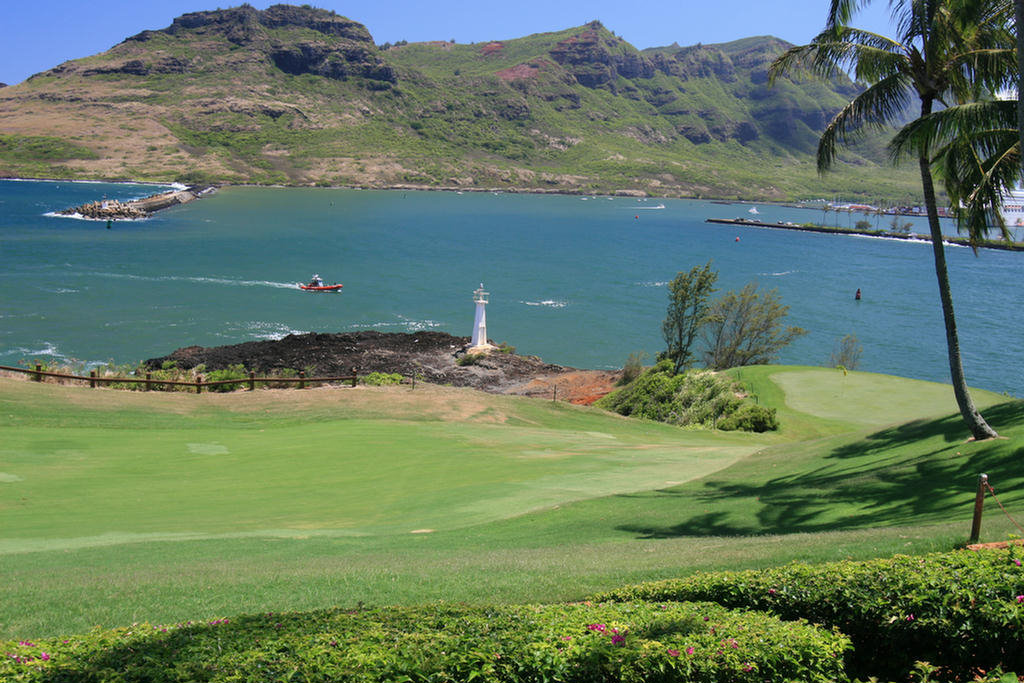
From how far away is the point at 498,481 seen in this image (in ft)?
59.4

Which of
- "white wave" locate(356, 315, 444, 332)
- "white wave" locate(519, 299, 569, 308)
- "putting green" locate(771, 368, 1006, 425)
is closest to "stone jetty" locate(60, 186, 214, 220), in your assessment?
"white wave" locate(356, 315, 444, 332)

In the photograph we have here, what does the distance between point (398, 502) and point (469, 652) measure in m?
10.8

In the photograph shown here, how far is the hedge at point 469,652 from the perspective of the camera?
5422 millimetres

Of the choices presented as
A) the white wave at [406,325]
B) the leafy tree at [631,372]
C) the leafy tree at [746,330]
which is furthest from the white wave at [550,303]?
the leafy tree at [631,372]

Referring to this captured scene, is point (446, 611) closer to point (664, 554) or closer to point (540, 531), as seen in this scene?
point (664, 554)

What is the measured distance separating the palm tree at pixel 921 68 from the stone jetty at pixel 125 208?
14086 centimetres

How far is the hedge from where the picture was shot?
542 cm

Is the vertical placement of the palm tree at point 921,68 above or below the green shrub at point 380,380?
above

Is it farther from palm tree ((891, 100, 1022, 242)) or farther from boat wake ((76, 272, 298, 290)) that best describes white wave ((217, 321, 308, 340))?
palm tree ((891, 100, 1022, 242))

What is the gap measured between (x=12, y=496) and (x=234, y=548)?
241 inches

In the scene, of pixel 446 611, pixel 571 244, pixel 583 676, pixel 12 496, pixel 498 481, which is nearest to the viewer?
pixel 583 676

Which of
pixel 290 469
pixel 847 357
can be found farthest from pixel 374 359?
pixel 847 357

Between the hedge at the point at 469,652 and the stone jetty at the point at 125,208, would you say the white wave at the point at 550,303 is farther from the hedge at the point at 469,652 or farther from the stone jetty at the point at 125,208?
the stone jetty at the point at 125,208

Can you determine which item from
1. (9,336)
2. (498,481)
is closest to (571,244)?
(9,336)
